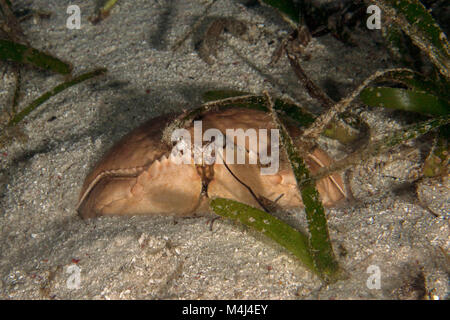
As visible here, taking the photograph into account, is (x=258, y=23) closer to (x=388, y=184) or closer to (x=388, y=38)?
(x=388, y=38)

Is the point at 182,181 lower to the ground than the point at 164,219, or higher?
higher

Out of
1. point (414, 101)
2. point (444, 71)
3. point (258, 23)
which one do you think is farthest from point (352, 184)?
point (258, 23)

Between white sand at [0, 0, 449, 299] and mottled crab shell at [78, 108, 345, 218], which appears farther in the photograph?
mottled crab shell at [78, 108, 345, 218]

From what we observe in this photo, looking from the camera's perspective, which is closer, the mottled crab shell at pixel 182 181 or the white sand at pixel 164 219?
the white sand at pixel 164 219
